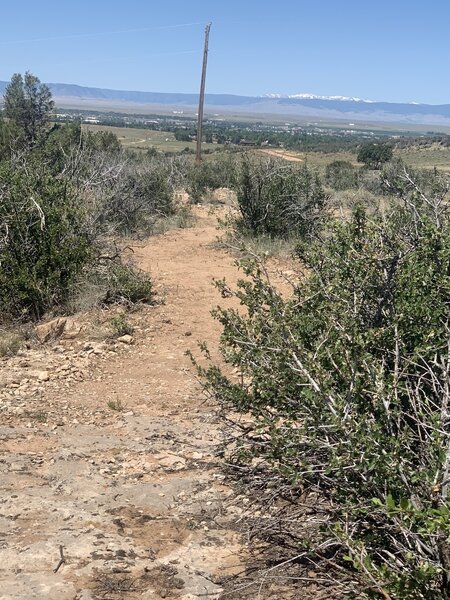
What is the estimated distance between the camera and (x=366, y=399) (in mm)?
3121

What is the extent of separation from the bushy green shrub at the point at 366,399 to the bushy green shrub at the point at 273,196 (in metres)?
8.28

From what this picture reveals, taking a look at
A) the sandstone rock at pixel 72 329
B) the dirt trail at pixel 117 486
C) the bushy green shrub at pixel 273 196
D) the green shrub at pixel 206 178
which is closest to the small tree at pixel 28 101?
the green shrub at pixel 206 178

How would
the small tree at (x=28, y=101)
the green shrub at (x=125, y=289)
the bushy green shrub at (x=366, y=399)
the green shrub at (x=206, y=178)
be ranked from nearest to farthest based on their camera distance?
the bushy green shrub at (x=366, y=399) < the green shrub at (x=125, y=289) < the green shrub at (x=206, y=178) < the small tree at (x=28, y=101)

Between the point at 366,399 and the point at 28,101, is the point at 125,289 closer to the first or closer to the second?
the point at 366,399

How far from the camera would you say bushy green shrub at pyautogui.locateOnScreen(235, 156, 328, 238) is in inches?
506

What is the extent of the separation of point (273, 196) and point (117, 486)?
9465 millimetres

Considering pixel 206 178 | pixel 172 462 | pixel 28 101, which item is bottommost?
pixel 172 462

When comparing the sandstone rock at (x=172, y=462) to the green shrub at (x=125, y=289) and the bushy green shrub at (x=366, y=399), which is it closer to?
the bushy green shrub at (x=366, y=399)

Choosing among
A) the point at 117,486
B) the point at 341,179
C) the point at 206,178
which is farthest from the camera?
the point at 341,179

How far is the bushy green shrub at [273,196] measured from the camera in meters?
12.8

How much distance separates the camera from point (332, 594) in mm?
2842

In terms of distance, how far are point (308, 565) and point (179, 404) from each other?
2688 millimetres

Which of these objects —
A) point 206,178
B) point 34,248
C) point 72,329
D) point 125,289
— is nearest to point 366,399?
point 72,329

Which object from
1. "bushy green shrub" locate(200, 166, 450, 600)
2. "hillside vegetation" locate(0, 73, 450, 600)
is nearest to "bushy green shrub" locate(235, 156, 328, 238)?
"hillside vegetation" locate(0, 73, 450, 600)
